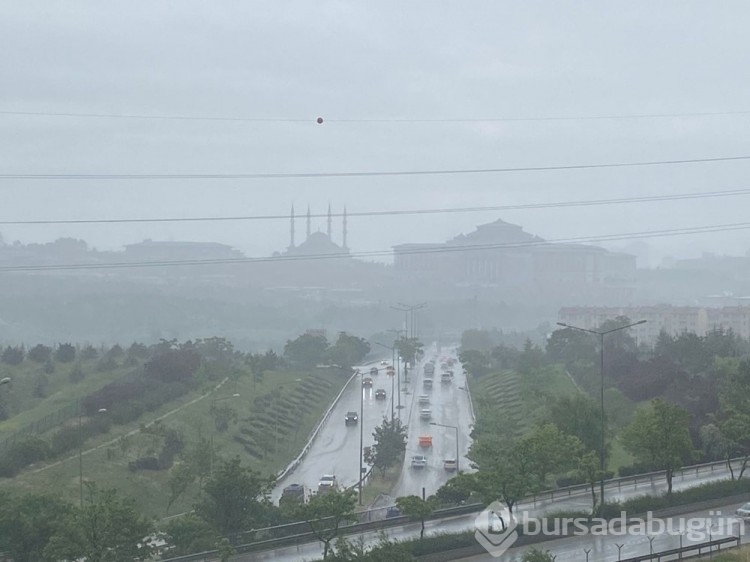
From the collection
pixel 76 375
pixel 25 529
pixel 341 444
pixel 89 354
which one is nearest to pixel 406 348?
pixel 89 354

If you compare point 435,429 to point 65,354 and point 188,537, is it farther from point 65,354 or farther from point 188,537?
point 188,537

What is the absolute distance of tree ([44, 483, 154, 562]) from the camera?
15344 mm

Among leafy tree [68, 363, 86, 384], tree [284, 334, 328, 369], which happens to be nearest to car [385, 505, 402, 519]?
leafy tree [68, 363, 86, 384]

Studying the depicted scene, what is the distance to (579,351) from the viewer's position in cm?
5453

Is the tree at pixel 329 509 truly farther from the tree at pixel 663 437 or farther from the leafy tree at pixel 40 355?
the leafy tree at pixel 40 355

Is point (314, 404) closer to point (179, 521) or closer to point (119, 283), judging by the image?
point (179, 521)

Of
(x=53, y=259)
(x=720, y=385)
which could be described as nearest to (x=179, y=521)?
(x=720, y=385)

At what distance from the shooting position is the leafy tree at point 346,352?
5972cm

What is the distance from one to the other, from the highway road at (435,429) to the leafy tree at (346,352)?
3781mm

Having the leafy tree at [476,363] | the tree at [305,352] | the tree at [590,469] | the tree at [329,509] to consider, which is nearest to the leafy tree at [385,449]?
the tree at [590,469]

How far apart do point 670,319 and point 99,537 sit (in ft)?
252

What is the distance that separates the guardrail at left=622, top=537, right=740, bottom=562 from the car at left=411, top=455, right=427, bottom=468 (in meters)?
17.9

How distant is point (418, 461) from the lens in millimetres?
35500

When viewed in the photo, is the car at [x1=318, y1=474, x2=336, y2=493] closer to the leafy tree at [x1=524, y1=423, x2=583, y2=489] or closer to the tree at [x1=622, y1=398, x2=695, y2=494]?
the leafy tree at [x1=524, y1=423, x2=583, y2=489]
